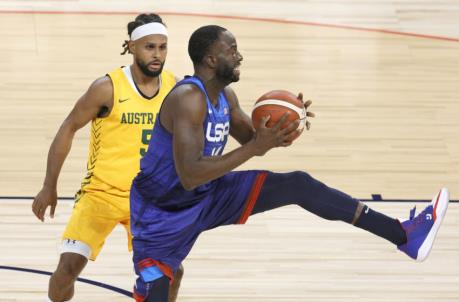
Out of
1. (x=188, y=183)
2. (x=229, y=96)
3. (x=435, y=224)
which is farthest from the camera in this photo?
(x=435, y=224)

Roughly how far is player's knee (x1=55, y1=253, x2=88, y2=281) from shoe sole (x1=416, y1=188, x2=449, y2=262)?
187 cm

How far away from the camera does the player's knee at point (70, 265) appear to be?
6.77 meters

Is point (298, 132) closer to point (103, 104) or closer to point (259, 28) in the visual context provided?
point (103, 104)

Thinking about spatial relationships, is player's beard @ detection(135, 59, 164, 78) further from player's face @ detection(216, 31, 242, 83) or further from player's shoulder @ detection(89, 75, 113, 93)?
player's face @ detection(216, 31, 242, 83)

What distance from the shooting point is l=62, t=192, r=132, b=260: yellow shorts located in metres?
6.81

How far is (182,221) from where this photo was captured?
6.22m

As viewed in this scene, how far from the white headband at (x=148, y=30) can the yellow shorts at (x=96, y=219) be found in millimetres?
933

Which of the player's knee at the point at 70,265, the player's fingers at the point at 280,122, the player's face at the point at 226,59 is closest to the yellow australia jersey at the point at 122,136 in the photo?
the player's knee at the point at 70,265

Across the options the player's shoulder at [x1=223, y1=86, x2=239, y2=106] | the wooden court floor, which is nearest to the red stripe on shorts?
the player's shoulder at [x1=223, y1=86, x2=239, y2=106]

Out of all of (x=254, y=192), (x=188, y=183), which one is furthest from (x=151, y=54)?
(x=188, y=183)

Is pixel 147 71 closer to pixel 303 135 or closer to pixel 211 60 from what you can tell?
pixel 211 60

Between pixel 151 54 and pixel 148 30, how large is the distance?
140mm

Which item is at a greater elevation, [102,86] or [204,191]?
[102,86]

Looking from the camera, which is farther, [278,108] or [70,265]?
[70,265]
